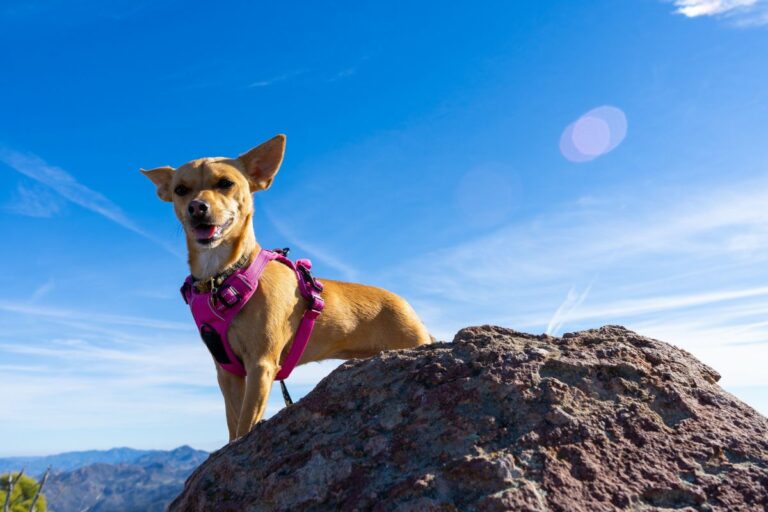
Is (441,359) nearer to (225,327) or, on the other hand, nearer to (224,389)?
(225,327)

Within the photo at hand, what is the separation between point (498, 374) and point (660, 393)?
113 centimetres

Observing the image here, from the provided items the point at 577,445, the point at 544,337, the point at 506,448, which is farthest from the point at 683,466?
the point at 544,337

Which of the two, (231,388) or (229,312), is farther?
(231,388)

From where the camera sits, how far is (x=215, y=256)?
707 cm

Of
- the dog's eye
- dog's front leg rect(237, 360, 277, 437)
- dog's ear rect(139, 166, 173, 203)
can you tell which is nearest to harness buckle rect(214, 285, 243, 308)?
dog's front leg rect(237, 360, 277, 437)

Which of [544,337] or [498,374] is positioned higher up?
Answer: [544,337]

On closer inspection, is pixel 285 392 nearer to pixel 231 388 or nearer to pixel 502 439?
pixel 231 388

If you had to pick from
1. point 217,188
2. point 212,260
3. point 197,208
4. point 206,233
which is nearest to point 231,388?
point 212,260

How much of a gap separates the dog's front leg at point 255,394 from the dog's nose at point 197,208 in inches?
70.5

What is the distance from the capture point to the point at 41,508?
70.0m

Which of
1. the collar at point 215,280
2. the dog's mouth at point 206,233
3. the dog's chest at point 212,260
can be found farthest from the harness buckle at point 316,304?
the dog's mouth at point 206,233

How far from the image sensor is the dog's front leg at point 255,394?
19.3 ft

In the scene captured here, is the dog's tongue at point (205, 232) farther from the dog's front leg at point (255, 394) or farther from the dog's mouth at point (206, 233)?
the dog's front leg at point (255, 394)

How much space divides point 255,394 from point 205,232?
1944mm
